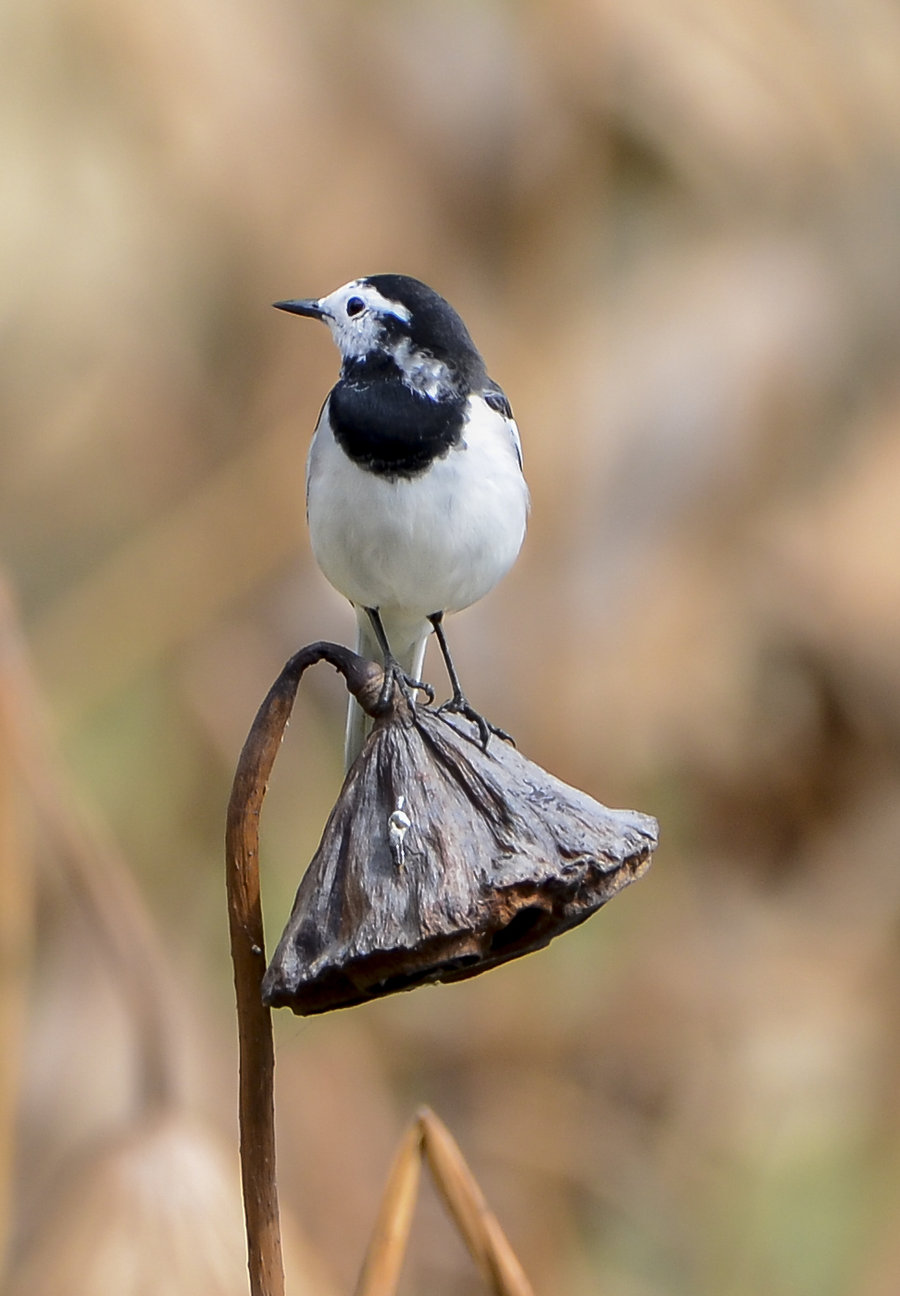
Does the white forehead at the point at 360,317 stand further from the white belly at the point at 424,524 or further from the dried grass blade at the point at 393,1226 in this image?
the dried grass blade at the point at 393,1226

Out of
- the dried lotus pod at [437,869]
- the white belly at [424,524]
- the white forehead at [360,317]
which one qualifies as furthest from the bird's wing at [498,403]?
the dried lotus pod at [437,869]

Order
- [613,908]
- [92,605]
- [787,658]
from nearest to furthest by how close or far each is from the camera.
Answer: [92,605] < [787,658] < [613,908]

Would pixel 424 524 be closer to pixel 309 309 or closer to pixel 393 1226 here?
pixel 309 309

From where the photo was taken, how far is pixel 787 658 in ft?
10.8

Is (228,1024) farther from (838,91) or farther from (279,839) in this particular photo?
(838,91)

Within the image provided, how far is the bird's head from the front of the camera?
1.84 metres

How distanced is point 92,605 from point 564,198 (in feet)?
4.05

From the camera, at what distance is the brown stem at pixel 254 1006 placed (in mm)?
881

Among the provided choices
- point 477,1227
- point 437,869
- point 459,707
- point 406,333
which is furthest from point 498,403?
Result: point 477,1227

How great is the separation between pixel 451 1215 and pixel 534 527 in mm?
2022

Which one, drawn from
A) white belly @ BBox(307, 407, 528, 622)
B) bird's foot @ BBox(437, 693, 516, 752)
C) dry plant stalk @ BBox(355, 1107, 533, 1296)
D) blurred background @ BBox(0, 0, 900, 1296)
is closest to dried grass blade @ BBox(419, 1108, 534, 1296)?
dry plant stalk @ BBox(355, 1107, 533, 1296)

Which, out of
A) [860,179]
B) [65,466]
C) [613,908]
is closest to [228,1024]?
[613,908]

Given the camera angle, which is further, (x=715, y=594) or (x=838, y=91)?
(x=715, y=594)

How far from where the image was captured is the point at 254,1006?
36.7 inches
